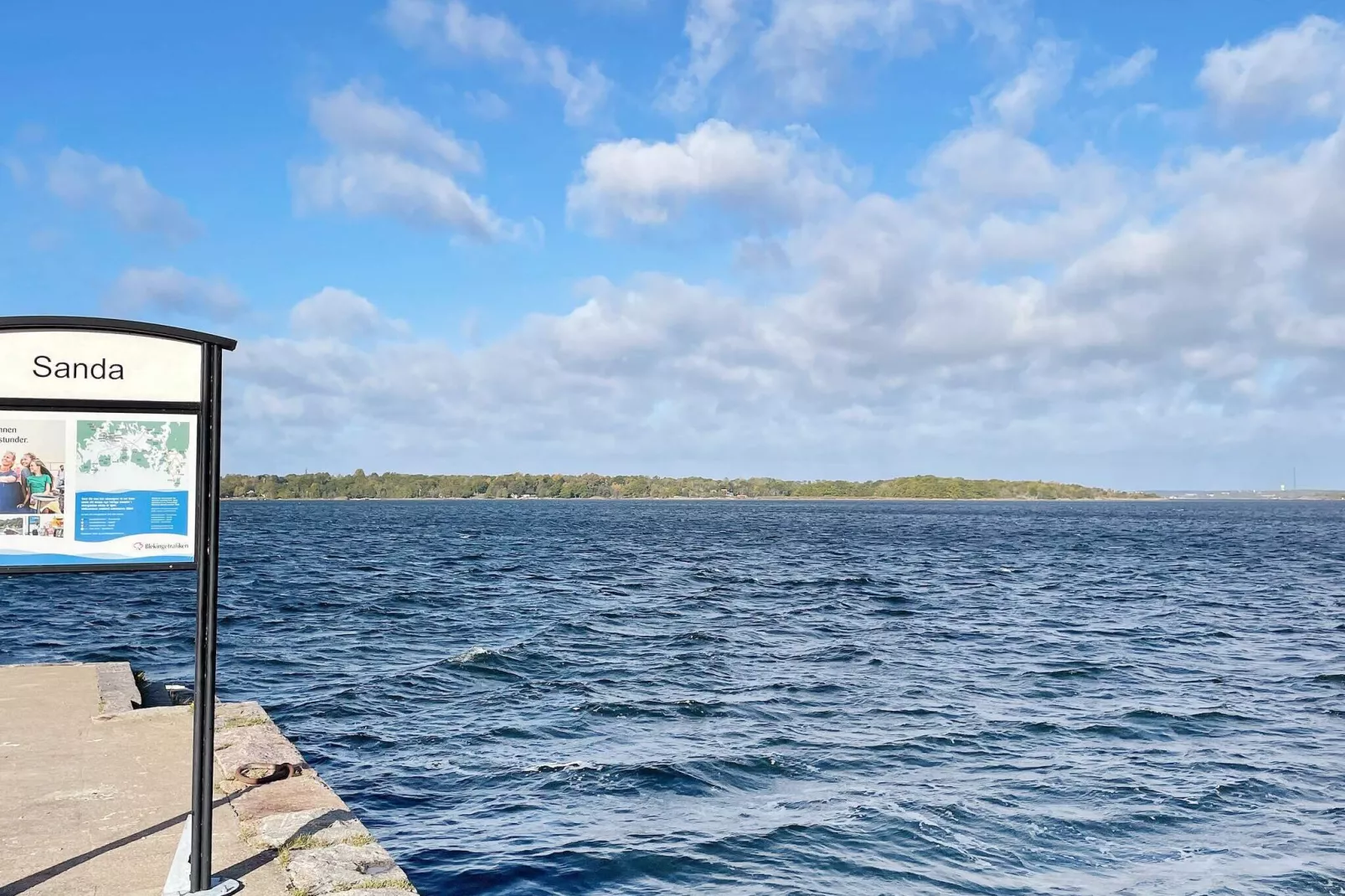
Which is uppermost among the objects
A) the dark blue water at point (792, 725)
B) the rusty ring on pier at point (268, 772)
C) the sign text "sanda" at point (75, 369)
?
the sign text "sanda" at point (75, 369)

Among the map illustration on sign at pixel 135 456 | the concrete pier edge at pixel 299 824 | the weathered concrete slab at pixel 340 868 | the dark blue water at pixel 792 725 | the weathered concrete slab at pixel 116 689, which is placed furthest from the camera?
the weathered concrete slab at pixel 116 689

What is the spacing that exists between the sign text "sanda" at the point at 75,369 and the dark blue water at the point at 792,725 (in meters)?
5.50

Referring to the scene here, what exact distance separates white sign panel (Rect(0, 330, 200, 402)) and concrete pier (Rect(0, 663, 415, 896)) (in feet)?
10.2

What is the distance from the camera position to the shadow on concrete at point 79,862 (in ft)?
20.9

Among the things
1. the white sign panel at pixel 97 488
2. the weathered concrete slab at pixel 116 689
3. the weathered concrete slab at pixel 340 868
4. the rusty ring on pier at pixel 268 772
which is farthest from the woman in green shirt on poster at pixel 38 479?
the weathered concrete slab at pixel 116 689

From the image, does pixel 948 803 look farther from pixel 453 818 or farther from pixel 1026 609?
pixel 1026 609

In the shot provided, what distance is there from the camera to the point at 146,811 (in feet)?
25.8

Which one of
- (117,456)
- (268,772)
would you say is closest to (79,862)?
(268,772)

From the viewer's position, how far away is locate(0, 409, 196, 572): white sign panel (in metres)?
6.69

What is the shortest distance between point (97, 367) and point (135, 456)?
637 millimetres

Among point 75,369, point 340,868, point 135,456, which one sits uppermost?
point 75,369

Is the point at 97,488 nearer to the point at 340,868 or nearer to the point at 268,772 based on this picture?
the point at 340,868

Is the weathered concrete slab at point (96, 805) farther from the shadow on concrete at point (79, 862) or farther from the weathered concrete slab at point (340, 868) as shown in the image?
the weathered concrete slab at point (340, 868)

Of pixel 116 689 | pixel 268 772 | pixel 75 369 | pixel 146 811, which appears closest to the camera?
pixel 75 369
